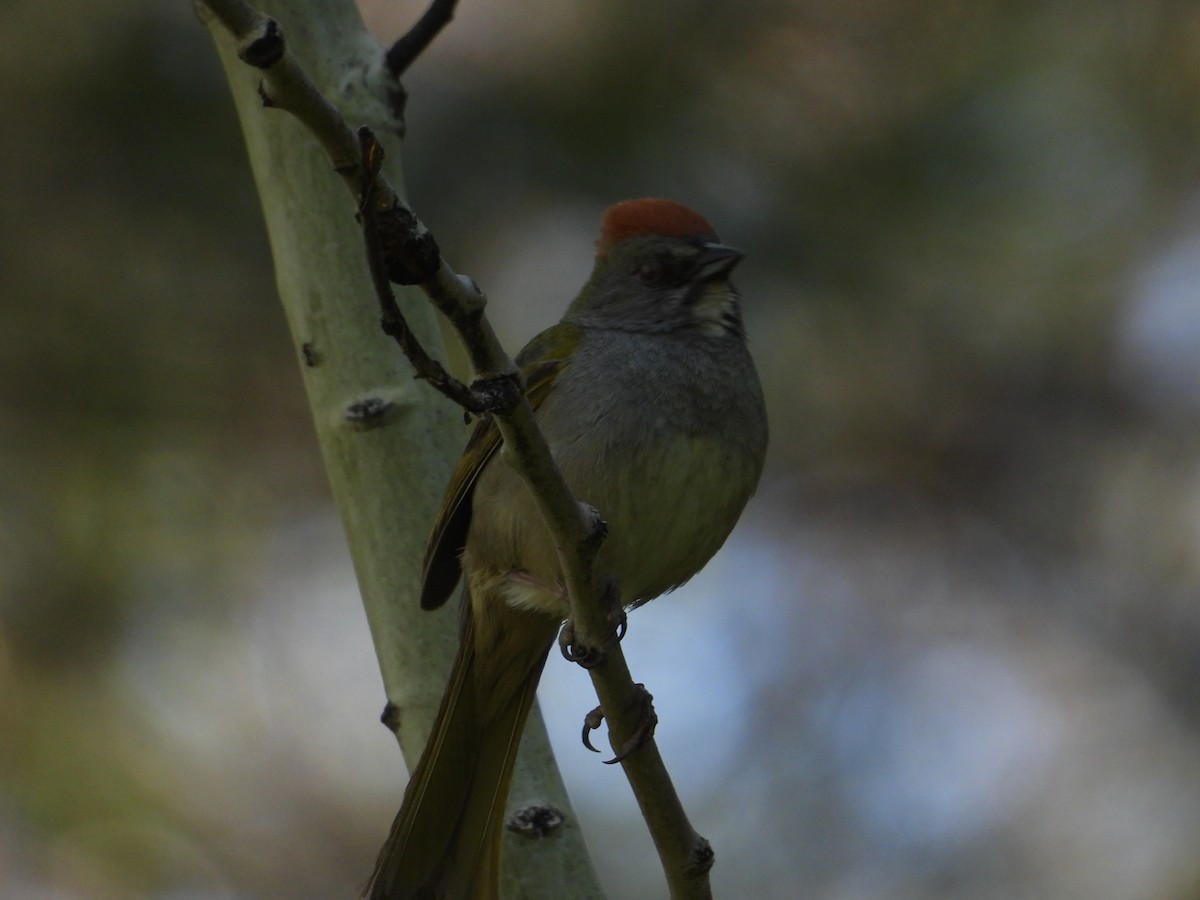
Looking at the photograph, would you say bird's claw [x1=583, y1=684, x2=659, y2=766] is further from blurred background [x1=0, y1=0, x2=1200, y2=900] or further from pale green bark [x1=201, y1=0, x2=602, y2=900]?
blurred background [x1=0, y1=0, x2=1200, y2=900]

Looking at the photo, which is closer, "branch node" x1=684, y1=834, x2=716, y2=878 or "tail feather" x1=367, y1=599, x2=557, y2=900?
"branch node" x1=684, y1=834, x2=716, y2=878

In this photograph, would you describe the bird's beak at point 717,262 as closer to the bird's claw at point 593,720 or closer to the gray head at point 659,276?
the gray head at point 659,276

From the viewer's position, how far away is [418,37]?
10.9 ft

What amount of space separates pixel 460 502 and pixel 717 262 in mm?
1179

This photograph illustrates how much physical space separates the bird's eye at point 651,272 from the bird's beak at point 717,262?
0.37 feet

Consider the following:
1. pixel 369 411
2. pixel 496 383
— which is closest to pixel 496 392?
pixel 496 383

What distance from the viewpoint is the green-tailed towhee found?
9.84ft

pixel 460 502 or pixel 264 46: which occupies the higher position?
→ pixel 460 502

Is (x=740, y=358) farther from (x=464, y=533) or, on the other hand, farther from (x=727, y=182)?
(x=727, y=182)

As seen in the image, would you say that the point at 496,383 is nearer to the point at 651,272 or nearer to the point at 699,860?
the point at 699,860

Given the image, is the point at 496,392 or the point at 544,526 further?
the point at 544,526

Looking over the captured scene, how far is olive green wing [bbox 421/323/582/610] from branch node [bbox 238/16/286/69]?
1.15 metres

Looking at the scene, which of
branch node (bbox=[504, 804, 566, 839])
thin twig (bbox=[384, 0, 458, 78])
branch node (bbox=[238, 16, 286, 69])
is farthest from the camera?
thin twig (bbox=[384, 0, 458, 78])

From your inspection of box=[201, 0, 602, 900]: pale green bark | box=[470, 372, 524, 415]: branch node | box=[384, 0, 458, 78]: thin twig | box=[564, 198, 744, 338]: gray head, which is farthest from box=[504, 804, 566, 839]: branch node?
box=[384, 0, 458, 78]: thin twig
